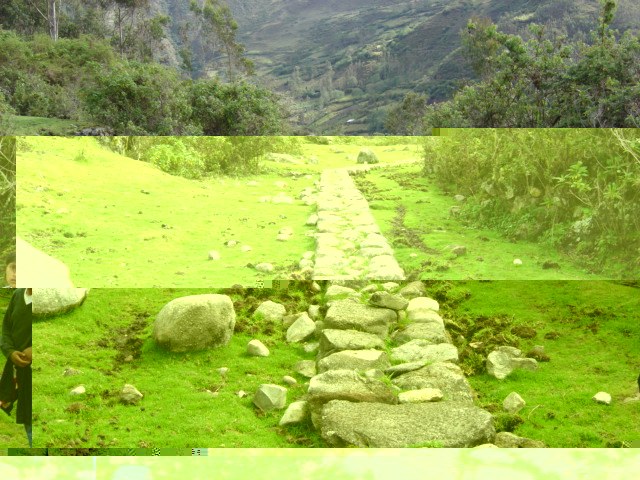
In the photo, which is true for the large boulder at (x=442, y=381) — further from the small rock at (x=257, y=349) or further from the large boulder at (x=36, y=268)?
the large boulder at (x=36, y=268)

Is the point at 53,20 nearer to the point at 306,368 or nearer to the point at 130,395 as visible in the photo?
the point at 130,395

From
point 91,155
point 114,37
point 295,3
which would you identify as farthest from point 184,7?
point 91,155

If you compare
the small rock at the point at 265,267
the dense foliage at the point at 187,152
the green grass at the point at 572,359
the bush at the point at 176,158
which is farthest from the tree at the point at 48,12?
the green grass at the point at 572,359

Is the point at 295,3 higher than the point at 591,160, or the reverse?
the point at 295,3

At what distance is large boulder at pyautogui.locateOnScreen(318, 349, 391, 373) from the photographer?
4.27 meters

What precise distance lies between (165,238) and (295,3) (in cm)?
5356

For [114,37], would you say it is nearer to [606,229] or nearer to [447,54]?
[447,54]

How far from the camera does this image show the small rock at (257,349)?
466 centimetres

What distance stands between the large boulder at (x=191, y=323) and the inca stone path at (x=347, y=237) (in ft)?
2.46

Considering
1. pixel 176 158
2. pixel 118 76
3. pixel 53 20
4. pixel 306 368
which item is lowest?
pixel 306 368

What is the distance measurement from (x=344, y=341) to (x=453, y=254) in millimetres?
967

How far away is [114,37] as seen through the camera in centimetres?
3044

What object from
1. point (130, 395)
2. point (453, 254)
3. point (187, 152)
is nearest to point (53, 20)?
point (187, 152)

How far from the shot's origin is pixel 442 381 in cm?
Answer: 416
